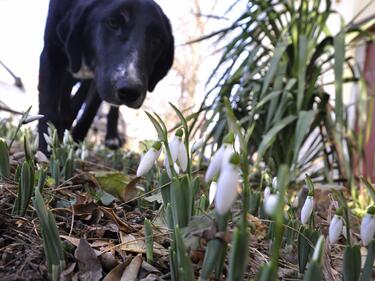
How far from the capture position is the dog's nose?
6.10ft

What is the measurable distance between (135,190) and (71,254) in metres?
0.61

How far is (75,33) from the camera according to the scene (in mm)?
2252

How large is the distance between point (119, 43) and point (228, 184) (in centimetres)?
153

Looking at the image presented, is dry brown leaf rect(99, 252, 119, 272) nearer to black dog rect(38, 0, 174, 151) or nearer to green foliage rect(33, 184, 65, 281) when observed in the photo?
green foliage rect(33, 184, 65, 281)

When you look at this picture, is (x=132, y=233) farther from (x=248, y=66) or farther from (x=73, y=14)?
(x=248, y=66)

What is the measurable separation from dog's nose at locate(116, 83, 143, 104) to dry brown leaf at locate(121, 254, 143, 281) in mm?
1012

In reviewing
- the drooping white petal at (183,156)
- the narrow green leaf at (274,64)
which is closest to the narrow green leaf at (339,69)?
the narrow green leaf at (274,64)

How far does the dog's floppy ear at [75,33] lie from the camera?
2.23 meters

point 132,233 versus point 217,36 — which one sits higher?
point 217,36

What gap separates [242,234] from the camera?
0.63 meters

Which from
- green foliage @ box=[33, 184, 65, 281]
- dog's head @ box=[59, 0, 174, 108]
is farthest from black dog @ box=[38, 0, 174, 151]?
green foliage @ box=[33, 184, 65, 281]

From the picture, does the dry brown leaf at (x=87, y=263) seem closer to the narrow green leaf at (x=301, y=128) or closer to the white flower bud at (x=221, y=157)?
the white flower bud at (x=221, y=157)

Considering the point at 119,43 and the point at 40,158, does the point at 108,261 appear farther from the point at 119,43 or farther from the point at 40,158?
the point at 119,43

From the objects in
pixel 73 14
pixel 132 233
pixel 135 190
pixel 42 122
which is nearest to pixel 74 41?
pixel 73 14
